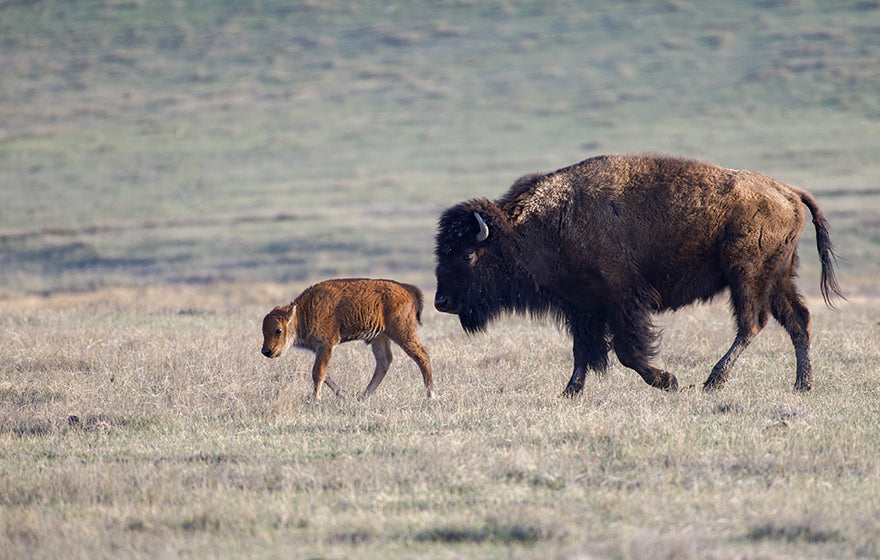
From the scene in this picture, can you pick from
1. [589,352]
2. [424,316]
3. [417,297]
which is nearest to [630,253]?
[589,352]

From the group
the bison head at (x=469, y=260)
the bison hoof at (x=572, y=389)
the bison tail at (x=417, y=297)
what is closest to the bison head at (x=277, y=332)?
the bison tail at (x=417, y=297)

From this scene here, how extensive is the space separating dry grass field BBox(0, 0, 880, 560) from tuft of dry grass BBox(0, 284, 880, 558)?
0.09ft

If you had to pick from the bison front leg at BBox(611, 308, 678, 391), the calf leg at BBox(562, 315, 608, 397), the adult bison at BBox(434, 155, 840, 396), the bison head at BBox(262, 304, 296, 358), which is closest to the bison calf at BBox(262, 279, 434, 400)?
the bison head at BBox(262, 304, 296, 358)

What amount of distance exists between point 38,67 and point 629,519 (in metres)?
70.3

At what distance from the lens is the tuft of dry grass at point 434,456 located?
4633 millimetres

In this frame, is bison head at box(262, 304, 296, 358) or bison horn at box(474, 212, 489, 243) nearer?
bison head at box(262, 304, 296, 358)

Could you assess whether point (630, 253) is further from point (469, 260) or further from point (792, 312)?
point (792, 312)

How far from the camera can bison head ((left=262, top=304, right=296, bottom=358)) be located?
317 inches

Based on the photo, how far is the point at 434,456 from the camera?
580cm

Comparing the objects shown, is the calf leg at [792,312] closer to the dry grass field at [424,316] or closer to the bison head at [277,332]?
the dry grass field at [424,316]

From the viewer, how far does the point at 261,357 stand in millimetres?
9633

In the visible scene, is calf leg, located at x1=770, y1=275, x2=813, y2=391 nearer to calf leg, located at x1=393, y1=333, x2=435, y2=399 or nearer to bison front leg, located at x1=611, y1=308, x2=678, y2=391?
bison front leg, located at x1=611, y1=308, x2=678, y2=391

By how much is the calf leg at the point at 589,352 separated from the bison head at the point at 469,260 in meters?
0.84

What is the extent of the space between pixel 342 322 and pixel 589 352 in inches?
Answer: 81.8
